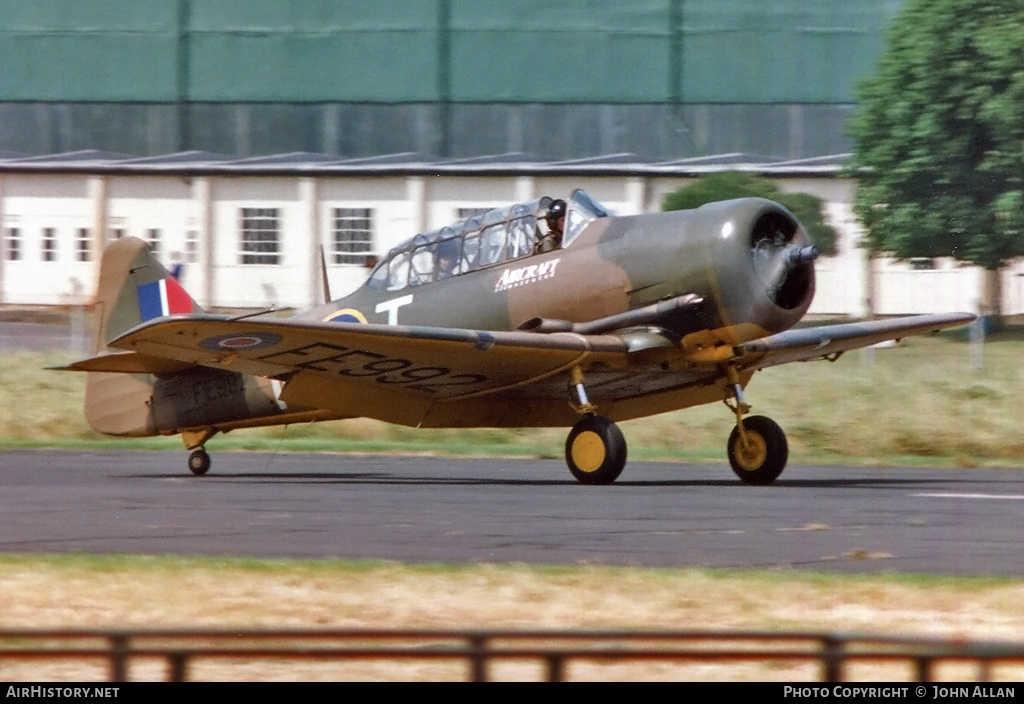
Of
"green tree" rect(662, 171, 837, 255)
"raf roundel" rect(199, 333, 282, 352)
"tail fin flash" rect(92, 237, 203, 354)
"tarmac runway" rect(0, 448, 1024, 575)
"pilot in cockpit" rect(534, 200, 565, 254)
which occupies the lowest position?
"tarmac runway" rect(0, 448, 1024, 575)

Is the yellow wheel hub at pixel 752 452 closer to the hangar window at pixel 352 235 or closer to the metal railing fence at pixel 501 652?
the metal railing fence at pixel 501 652

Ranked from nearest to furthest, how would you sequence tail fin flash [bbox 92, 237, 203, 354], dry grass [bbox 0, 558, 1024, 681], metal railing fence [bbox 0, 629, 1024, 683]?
1. metal railing fence [bbox 0, 629, 1024, 683]
2. dry grass [bbox 0, 558, 1024, 681]
3. tail fin flash [bbox 92, 237, 203, 354]

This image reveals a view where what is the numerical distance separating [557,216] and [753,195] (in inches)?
848

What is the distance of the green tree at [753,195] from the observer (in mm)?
34562

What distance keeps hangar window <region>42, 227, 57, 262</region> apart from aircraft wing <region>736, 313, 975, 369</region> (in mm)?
31956

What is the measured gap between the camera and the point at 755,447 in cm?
1453

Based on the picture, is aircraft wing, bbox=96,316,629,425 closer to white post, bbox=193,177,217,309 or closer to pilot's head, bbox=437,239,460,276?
pilot's head, bbox=437,239,460,276

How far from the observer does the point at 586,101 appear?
45500 mm

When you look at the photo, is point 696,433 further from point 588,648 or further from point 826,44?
point 826,44

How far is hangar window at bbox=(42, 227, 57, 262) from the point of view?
4356 centimetres

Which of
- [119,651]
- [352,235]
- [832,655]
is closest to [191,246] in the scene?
[352,235]

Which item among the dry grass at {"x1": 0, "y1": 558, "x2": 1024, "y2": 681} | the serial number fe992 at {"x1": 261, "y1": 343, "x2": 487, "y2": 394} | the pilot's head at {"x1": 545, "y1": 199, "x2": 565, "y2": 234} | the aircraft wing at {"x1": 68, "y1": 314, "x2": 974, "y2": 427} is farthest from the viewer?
the pilot's head at {"x1": 545, "y1": 199, "x2": 565, "y2": 234}

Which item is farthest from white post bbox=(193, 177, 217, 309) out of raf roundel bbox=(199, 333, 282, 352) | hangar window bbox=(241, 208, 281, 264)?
raf roundel bbox=(199, 333, 282, 352)

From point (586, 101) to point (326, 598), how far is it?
126 ft
